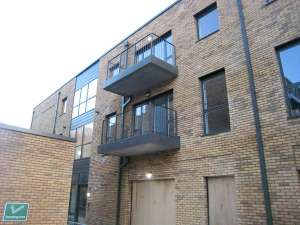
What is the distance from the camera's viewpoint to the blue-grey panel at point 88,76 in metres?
15.9

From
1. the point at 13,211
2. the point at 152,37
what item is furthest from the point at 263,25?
the point at 13,211

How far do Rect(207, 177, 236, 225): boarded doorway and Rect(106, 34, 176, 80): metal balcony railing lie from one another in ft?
16.1

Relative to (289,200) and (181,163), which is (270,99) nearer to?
(289,200)

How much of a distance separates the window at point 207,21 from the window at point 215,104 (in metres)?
1.86

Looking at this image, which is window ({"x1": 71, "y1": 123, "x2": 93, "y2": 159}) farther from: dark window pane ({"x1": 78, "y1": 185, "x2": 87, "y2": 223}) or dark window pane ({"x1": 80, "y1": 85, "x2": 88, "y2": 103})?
dark window pane ({"x1": 80, "y1": 85, "x2": 88, "y2": 103})

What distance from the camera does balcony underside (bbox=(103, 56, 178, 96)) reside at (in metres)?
9.39

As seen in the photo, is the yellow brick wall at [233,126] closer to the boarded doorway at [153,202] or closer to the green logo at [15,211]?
the boarded doorway at [153,202]

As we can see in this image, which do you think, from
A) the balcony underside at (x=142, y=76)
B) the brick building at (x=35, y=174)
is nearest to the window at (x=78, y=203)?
the balcony underside at (x=142, y=76)

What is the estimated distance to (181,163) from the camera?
8609 mm

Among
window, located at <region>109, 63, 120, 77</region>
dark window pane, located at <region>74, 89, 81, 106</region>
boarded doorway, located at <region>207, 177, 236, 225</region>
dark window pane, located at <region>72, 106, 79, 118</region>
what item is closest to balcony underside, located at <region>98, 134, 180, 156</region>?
boarded doorway, located at <region>207, 177, 236, 225</region>

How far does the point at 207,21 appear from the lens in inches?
381

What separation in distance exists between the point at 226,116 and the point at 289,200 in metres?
2.95

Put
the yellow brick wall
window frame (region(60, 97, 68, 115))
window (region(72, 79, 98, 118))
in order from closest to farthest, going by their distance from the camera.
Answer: the yellow brick wall
window (region(72, 79, 98, 118))
window frame (region(60, 97, 68, 115))

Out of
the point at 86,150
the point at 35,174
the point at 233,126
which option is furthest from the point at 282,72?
the point at 86,150
